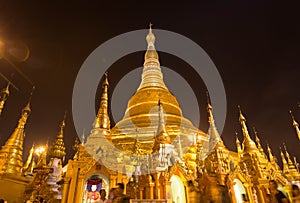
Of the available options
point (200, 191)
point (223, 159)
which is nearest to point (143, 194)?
point (200, 191)

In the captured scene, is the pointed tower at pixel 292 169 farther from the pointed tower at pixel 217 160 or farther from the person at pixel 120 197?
the person at pixel 120 197

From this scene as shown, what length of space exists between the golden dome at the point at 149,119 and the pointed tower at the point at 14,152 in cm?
623

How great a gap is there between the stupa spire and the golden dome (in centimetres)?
623

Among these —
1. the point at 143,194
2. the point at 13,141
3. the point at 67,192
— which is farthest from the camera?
the point at 13,141

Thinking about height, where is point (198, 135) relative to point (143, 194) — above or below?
above

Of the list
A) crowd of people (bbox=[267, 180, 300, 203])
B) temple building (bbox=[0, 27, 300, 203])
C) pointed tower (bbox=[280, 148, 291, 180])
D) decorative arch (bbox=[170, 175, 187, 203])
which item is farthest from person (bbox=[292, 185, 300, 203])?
pointed tower (bbox=[280, 148, 291, 180])

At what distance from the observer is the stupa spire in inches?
564

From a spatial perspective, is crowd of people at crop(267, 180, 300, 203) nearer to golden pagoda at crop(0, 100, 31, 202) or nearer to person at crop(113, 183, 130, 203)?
person at crop(113, 183, 130, 203)

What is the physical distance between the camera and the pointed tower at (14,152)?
47.0ft

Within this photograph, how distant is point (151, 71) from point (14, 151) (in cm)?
1757

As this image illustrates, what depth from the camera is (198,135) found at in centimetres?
2147

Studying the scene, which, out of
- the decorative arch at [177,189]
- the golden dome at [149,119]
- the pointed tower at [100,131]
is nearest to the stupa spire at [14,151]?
the pointed tower at [100,131]

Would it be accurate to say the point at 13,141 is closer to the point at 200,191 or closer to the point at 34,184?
the point at 34,184

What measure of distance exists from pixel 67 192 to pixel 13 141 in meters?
7.27
